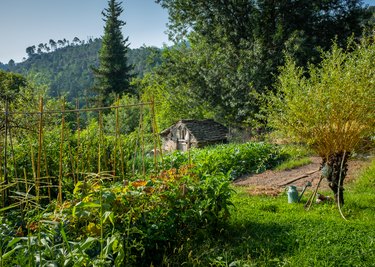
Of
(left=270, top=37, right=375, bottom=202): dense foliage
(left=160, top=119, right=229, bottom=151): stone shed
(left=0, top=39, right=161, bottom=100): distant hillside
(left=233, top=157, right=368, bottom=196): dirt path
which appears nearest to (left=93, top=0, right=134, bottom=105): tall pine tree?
(left=160, top=119, right=229, bottom=151): stone shed

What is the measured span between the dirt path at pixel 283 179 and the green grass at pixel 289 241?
1983 mm

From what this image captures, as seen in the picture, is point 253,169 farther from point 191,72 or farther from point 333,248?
point 191,72

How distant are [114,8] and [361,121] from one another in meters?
32.7

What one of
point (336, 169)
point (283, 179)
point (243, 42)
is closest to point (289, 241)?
point (336, 169)

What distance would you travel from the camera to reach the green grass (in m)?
3.25

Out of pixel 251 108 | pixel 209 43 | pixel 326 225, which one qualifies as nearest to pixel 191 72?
pixel 209 43

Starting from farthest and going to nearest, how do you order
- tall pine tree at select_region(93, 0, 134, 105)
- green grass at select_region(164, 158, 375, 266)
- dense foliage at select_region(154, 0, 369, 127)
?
tall pine tree at select_region(93, 0, 134, 105)
dense foliage at select_region(154, 0, 369, 127)
green grass at select_region(164, 158, 375, 266)

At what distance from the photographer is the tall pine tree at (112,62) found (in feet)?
104

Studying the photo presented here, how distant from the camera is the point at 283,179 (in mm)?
8078

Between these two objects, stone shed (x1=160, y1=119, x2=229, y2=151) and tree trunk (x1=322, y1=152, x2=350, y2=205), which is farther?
stone shed (x1=160, y1=119, x2=229, y2=151)

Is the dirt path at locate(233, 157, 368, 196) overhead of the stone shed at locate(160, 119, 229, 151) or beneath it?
beneath

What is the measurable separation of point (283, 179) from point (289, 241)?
4602 mm

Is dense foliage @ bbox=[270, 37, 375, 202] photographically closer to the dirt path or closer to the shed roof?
the dirt path

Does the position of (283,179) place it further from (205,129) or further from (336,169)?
(205,129)
